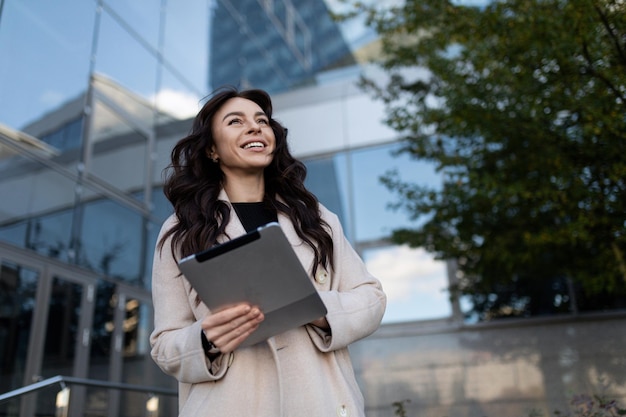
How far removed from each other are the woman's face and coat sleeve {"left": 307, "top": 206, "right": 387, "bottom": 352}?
1.07 ft

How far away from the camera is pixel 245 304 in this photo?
1.41 m

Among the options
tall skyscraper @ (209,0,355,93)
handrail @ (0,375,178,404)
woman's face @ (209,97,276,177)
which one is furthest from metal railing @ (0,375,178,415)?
tall skyscraper @ (209,0,355,93)

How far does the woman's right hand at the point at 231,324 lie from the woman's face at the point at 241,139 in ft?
2.21

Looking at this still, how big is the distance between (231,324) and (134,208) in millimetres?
8816

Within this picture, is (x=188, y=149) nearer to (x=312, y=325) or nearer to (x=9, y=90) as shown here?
(x=312, y=325)

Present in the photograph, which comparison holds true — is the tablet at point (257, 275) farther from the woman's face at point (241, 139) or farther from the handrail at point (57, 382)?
the handrail at point (57, 382)

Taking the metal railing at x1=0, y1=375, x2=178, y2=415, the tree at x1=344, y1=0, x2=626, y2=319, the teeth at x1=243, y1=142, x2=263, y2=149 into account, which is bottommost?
the metal railing at x1=0, y1=375, x2=178, y2=415

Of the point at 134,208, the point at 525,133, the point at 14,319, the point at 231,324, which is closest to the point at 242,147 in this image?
the point at 231,324

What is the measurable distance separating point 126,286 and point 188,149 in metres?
7.57

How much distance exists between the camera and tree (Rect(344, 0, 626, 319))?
16.3ft

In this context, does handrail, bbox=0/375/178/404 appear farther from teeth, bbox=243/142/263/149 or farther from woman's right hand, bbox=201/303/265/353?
woman's right hand, bbox=201/303/265/353

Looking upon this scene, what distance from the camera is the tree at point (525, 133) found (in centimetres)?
497

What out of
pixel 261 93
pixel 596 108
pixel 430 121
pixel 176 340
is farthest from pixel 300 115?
pixel 176 340

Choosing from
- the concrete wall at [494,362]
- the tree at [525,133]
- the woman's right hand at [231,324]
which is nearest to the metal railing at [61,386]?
the woman's right hand at [231,324]
